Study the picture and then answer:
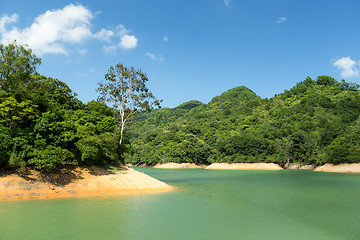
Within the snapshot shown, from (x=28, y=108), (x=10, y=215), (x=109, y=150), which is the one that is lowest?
(x=10, y=215)

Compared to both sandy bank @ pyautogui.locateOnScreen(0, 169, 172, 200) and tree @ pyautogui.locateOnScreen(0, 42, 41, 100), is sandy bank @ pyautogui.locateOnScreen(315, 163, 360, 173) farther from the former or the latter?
tree @ pyautogui.locateOnScreen(0, 42, 41, 100)

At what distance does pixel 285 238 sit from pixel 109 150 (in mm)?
20997

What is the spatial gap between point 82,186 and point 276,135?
91.0 meters

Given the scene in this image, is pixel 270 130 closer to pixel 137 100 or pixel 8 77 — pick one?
pixel 137 100

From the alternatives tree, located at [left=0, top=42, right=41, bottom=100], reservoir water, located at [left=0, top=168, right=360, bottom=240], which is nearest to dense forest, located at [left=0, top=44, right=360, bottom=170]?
tree, located at [left=0, top=42, right=41, bottom=100]

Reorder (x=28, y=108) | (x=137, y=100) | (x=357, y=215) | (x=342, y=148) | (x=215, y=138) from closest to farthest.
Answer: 1. (x=357, y=215)
2. (x=28, y=108)
3. (x=137, y=100)
4. (x=342, y=148)
5. (x=215, y=138)

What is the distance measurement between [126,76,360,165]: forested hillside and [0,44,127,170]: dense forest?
42842 millimetres

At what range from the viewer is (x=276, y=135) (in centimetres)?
10156

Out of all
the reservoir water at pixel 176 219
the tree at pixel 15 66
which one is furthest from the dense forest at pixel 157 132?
the reservoir water at pixel 176 219

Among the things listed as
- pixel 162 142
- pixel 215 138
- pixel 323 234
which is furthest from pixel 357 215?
pixel 162 142

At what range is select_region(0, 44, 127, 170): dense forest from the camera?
2195cm

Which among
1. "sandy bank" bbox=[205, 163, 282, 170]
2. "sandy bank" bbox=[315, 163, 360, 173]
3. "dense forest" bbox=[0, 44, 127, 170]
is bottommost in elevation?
"sandy bank" bbox=[205, 163, 282, 170]

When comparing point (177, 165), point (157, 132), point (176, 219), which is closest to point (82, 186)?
→ point (176, 219)

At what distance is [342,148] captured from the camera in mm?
65250
